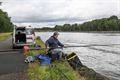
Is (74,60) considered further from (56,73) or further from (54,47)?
(56,73)

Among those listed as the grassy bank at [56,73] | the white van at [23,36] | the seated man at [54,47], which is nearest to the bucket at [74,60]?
the grassy bank at [56,73]

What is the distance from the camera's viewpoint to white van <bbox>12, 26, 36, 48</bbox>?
27083mm

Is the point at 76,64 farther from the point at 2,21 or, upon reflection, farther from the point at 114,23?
the point at 114,23

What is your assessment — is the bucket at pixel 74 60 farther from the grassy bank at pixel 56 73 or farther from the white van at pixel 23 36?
the white van at pixel 23 36

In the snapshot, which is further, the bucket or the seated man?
the bucket

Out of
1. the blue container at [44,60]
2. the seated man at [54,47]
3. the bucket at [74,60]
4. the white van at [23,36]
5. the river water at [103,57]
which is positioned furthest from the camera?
the white van at [23,36]

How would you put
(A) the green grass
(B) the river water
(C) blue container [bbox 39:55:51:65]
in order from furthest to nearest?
(B) the river water
(C) blue container [bbox 39:55:51:65]
(A) the green grass

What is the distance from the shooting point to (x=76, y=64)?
1619 cm

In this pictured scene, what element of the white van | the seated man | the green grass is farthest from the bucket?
the white van

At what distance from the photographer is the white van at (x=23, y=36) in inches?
1066

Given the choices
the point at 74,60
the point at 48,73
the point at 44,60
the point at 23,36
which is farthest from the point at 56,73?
the point at 23,36

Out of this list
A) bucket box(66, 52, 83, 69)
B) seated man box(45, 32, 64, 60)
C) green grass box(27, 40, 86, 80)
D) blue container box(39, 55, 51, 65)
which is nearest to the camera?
green grass box(27, 40, 86, 80)

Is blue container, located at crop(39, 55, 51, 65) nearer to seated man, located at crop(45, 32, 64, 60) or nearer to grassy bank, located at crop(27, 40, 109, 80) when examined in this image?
grassy bank, located at crop(27, 40, 109, 80)

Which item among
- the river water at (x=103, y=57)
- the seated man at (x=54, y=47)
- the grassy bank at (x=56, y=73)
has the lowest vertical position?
the river water at (x=103, y=57)
